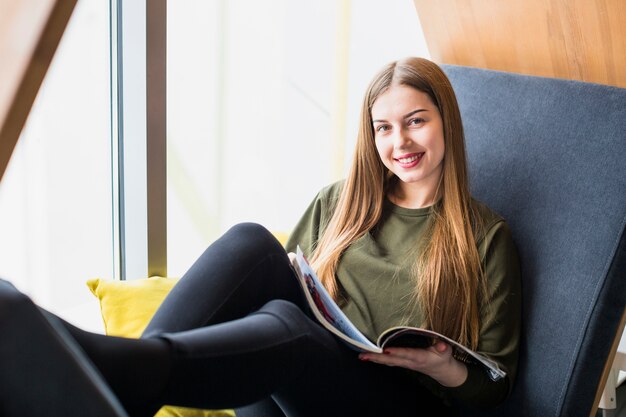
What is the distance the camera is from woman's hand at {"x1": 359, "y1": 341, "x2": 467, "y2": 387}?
4.59 ft

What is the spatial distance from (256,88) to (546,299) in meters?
1.71

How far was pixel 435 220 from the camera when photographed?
5.45 feet

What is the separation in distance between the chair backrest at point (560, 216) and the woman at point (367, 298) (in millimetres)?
56

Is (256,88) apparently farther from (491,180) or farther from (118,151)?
(491,180)

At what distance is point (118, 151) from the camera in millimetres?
2100

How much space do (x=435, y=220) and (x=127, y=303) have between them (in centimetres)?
67

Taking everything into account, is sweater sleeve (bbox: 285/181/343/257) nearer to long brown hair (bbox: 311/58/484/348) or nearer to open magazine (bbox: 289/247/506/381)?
long brown hair (bbox: 311/58/484/348)

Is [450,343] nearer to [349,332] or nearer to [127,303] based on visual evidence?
[349,332]

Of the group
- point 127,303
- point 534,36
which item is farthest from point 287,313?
point 534,36

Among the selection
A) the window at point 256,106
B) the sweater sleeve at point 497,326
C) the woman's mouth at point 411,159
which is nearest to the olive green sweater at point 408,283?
the sweater sleeve at point 497,326

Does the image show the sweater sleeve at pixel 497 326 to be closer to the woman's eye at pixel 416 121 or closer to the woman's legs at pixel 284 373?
the woman's legs at pixel 284 373

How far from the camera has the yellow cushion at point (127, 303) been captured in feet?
5.77

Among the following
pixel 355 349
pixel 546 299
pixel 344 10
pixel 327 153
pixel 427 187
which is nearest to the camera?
pixel 355 349

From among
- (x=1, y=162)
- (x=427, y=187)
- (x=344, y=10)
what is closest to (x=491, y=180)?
(x=427, y=187)
